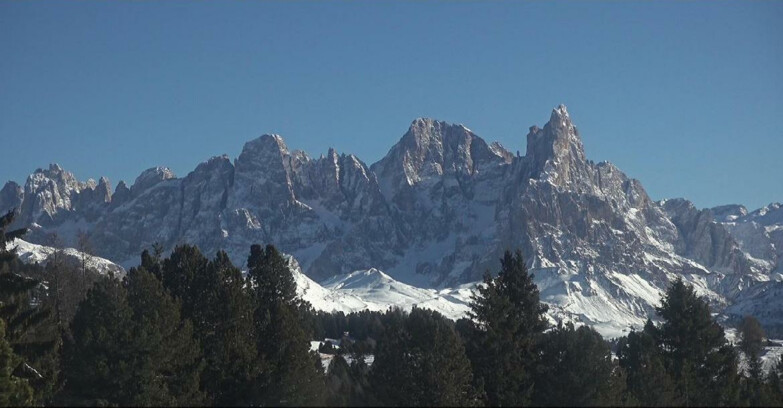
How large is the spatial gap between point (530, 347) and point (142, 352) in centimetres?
2422

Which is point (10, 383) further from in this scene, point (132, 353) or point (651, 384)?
point (651, 384)

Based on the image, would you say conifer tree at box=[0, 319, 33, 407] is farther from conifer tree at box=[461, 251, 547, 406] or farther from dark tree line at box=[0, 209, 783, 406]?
conifer tree at box=[461, 251, 547, 406]

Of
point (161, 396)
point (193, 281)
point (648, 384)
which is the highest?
point (193, 281)

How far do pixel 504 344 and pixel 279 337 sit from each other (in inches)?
546

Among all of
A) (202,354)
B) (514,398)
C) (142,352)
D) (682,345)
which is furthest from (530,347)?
(142,352)

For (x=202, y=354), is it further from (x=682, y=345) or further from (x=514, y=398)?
(x=682, y=345)

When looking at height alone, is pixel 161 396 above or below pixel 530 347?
below

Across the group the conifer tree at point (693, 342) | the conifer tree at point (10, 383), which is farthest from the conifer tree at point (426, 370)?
the conifer tree at point (693, 342)

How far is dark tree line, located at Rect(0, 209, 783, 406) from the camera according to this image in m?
48.2

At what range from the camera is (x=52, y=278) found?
72375 millimetres

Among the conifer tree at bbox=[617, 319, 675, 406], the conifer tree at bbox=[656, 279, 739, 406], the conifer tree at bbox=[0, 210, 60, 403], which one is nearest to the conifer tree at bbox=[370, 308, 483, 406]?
the conifer tree at bbox=[617, 319, 675, 406]

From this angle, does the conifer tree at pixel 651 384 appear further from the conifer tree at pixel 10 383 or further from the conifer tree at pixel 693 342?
the conifer tree at pixel 10 383

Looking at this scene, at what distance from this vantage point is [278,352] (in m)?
55.7

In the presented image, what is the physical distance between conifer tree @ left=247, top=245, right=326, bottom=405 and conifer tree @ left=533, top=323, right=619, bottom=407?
45.5ft
